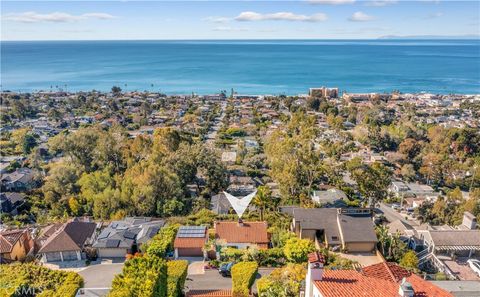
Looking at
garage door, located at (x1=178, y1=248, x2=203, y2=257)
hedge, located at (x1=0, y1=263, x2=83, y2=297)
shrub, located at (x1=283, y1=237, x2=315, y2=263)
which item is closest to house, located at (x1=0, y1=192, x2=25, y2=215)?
hedge, located at (x1=0, y1=263, x2=83, y2=297)

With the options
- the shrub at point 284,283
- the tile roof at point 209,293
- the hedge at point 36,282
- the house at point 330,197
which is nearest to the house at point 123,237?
the hedge at point 36,282

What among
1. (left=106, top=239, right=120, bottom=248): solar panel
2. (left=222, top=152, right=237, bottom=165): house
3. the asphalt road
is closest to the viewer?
(left=106, top=239, right=120, bottom=248): solar panel

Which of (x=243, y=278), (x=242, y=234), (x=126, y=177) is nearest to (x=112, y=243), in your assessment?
(x=242, y=234)

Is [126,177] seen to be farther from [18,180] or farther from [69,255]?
[18,180]

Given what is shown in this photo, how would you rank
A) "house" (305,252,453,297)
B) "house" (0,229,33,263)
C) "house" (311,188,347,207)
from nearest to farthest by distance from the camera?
"house" (305,252,453,297)
"house" (0,229,33,263)
"house" (311,188,347,207)

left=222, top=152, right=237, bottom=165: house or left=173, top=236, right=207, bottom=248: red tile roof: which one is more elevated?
left=173, top=236, right=207, bottom=248: red tile roof

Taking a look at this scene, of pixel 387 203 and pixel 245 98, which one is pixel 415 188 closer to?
pixel 387 203

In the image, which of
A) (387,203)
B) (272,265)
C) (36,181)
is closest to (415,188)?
(387,203)

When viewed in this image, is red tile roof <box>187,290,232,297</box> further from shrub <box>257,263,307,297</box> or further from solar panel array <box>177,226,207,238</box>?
solar panel array <box>177,226,207,238</box>
